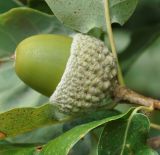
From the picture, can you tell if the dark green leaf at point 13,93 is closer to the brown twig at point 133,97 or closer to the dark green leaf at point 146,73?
the brown twig at point 133,97

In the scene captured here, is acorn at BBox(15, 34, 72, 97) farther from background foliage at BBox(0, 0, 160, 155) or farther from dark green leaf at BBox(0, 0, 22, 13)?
dark green leaf at BBox(0, 0, 22, 13)

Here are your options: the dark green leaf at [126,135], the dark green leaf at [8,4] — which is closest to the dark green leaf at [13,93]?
the dark green leaf at [8,4]

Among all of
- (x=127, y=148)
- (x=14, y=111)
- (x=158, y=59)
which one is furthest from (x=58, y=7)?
(x=158, y=59)

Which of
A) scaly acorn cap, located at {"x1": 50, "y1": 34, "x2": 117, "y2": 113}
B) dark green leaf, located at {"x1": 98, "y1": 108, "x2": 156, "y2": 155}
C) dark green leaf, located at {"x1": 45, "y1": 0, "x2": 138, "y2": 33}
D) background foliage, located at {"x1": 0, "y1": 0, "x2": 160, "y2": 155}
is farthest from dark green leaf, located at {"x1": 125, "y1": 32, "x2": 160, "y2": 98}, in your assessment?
dark green leaf, located at {"x1": 98, "y1": 108, "x2": 156, "y2": 155}

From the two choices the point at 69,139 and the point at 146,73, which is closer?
the point at 69,139

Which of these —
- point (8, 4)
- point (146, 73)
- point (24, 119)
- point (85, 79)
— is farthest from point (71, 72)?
point (146, 73)

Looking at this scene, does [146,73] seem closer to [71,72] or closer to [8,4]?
[8,4]
